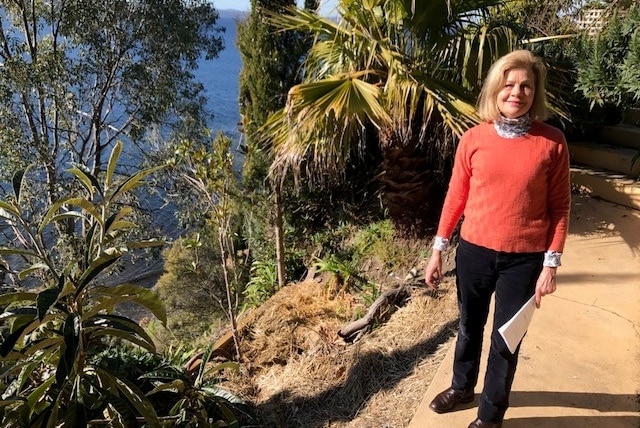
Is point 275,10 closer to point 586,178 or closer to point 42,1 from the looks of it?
point 586,178

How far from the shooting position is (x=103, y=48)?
33.4 ft

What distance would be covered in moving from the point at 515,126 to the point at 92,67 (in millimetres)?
10533

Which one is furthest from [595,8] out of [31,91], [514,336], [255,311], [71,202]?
[31,91]

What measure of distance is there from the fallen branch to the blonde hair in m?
2.14

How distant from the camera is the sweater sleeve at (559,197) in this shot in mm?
1882

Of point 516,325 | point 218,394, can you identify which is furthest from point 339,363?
point 516,325

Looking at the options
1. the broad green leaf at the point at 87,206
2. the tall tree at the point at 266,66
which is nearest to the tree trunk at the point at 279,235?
the tall tree at the point at 266,66

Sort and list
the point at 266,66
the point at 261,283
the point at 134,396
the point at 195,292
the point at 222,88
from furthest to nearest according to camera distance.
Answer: the point at 222,88, the point at 195,292, the point at 261,283, the point at 266,66, the point at 134,396

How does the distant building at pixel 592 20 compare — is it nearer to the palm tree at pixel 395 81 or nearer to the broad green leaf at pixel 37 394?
the palm tree at pixel 395 81

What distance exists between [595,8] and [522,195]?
7700 mm

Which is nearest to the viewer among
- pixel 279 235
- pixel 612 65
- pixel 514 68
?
pixel 514 68

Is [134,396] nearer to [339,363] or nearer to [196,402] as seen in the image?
[196,402]

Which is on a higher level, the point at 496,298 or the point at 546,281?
the point at 546,281

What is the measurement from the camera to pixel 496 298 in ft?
6.91
